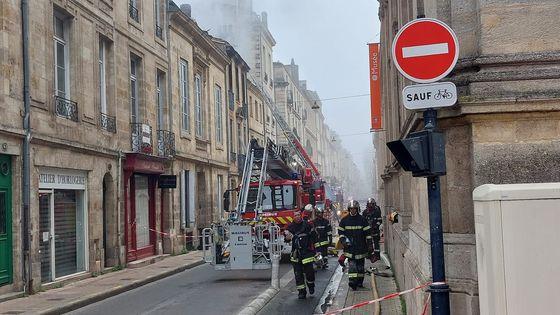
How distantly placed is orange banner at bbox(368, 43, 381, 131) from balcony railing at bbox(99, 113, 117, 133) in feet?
27.0

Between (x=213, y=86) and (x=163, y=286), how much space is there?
1654cm

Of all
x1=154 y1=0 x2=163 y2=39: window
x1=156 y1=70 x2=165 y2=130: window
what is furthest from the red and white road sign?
x1=154 y1=0 x2=163 y2=39: window

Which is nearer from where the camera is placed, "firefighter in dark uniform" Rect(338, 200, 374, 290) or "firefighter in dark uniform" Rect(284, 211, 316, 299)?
"firefighter in dark uniform" Rect(284, 211, 316, 299)

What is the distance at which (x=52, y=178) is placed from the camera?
1475cm

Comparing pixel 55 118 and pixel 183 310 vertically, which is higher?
pixel 55 118

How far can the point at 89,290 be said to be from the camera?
13555 mm

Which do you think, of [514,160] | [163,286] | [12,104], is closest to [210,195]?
[163,286]

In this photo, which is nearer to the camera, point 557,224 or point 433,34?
point 557,224

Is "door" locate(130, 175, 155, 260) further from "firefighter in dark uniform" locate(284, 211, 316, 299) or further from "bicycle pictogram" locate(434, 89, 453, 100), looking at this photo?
"bicycle pictogram" locate(434, 89, 453, 100)

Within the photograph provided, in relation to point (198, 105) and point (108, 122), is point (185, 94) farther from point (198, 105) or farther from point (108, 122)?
point (108, 122)

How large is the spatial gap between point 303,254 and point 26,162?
642 cm

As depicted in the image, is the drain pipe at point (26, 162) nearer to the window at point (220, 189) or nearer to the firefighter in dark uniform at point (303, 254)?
the firefighter in dark uniform at point (303, 254)

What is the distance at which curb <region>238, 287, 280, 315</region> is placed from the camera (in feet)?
33.1

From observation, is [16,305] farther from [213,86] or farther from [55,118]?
[213,86]
